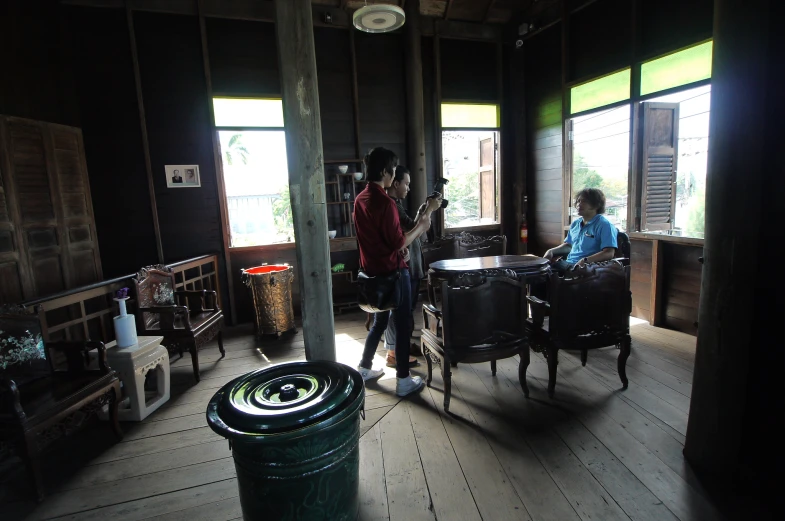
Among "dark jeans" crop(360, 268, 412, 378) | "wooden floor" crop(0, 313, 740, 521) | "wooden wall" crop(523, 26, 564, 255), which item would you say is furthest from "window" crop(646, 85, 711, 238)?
"dark jeans" crop(360, 268, 412, 378)

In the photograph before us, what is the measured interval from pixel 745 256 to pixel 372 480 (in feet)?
6.37

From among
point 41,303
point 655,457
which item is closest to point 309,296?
point 41,303

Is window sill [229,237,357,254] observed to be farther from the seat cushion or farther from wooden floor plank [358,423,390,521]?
wooden floor plank [358,423,390,521]

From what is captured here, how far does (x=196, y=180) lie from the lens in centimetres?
445

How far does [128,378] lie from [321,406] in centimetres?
185

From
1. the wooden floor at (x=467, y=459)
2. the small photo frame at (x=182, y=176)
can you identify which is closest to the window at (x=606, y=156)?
the wooden floor at (x=467, y=459)

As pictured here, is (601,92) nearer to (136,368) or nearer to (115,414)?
(136,368)

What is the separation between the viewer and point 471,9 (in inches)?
200

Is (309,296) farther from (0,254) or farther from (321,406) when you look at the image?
(0,254)

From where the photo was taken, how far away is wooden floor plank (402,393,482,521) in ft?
5.58

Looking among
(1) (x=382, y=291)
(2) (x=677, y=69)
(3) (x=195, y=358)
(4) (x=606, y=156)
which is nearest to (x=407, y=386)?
(1) (x=382, y=291)

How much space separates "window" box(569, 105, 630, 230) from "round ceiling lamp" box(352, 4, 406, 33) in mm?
2565

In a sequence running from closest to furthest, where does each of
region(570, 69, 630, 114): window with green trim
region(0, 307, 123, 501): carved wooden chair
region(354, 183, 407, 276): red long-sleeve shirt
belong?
region(0, 307, 123, 501): carved wooden chair
region(354, 183, 407, 276): red long-sleeve shirt
region(570, 69, 630, 114): window with green trim

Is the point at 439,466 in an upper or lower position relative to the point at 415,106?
lower
